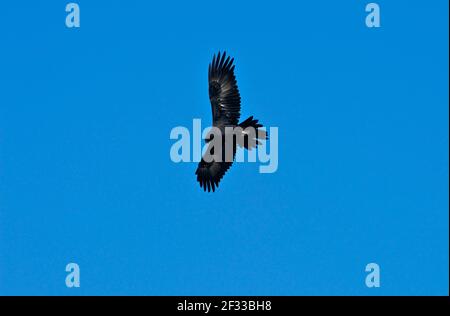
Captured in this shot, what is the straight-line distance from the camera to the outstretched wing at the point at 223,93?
2428 centimetres

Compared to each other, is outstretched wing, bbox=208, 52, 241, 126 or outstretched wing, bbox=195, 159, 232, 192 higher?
outstretched wing, bbox=208, 52, 241, 126

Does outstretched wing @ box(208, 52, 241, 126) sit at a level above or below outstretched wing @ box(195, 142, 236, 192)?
above

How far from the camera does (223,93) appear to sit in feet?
80.4

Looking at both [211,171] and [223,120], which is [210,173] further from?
[223,120]

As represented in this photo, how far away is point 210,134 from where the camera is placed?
2447 cm

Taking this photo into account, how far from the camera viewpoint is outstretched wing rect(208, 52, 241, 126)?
2428 cm

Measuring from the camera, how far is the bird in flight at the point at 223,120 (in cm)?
2392

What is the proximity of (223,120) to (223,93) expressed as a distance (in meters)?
0.71

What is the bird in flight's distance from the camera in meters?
23.9

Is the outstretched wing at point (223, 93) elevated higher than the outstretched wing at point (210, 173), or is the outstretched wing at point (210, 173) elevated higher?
the outstretched wing at point (223, 93)

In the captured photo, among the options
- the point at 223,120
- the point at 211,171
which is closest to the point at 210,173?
the point at 211,171

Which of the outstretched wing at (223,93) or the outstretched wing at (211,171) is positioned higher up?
the outstretched wing at (223,93)
